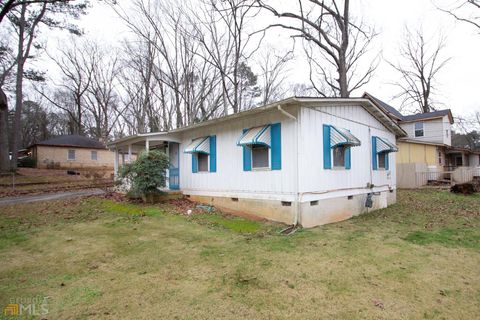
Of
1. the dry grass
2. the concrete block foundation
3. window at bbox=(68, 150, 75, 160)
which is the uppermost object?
window at bbox=(68, 150, 75, 160)

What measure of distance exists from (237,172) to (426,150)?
19.5m

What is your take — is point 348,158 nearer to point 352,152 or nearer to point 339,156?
point 352,152

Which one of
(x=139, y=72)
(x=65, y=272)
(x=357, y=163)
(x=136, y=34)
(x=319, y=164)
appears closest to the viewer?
(x=65, y=272)

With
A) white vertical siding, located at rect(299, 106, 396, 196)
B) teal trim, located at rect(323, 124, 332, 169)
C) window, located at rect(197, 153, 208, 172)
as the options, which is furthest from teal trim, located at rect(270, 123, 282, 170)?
window, located at rect(197, 153, 208, 172)

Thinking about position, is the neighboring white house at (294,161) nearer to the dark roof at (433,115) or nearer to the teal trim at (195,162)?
the teal trim at (195,162)

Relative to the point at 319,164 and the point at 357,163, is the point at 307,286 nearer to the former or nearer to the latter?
the point at 319,164

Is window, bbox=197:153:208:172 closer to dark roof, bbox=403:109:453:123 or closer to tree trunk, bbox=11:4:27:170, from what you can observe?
tree trunk, bbox=11:4:27:170

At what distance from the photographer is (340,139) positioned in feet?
25.1

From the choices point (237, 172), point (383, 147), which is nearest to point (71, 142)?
point (237, 172)

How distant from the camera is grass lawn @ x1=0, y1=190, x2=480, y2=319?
314 centimetres

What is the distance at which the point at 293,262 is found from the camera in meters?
4.61

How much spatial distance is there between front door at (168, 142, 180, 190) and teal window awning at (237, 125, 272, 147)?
15.8 feet

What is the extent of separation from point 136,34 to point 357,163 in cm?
1639

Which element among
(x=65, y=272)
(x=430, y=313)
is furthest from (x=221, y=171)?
(x=430, y=313)
